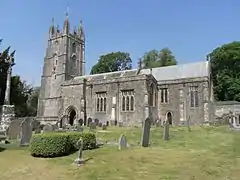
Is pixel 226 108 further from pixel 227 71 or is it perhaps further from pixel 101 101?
pixel 101 101

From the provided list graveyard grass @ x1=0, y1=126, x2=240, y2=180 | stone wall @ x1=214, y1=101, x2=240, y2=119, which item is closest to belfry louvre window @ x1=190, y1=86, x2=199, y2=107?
stone wall @ x1=214, y1=101, x2=240, y2=119

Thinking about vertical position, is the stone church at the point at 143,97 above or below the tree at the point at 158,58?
below

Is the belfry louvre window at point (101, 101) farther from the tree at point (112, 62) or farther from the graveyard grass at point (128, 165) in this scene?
the tree at point (112, 62)

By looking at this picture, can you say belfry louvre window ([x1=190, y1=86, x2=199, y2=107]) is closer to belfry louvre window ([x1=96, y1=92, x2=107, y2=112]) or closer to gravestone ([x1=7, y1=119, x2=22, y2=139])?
belfry louvre window ([x1=96, y1=92, x2=107, y2=112])

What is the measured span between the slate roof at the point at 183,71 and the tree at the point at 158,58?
20.3 meters

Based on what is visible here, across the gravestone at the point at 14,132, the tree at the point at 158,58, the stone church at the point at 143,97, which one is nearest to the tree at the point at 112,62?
the tree at the point at 158,58

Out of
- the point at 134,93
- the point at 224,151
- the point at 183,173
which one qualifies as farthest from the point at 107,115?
the point at 183,173

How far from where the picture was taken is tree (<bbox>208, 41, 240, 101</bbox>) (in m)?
52.6

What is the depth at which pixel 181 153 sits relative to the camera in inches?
561

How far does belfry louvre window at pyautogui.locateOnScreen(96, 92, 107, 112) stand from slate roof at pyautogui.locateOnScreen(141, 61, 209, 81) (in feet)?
26.1

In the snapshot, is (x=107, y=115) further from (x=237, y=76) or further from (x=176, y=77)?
(x=237, y=76)

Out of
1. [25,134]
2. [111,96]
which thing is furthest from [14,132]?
[111,96]

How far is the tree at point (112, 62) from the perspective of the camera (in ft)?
223

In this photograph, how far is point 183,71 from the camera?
42125 millimetres
